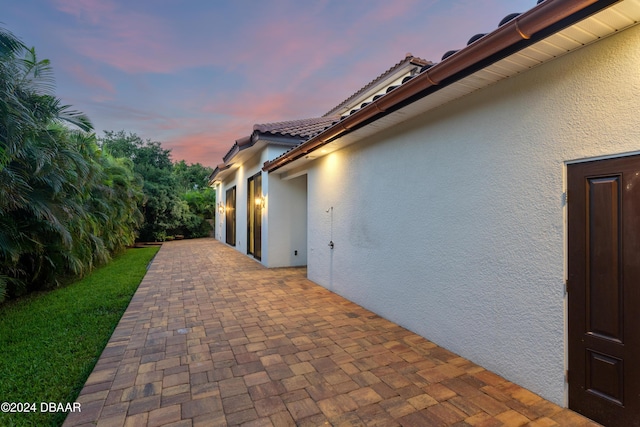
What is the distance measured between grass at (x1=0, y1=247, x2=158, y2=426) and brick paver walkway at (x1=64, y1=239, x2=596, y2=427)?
0.83ft

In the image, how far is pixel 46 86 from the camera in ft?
18.6

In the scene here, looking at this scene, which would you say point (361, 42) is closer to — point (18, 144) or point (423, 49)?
point (423, 49)

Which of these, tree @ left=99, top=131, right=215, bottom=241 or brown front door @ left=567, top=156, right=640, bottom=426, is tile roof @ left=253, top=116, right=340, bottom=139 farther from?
tree @ left=99, top=131, right=215, bottom=241

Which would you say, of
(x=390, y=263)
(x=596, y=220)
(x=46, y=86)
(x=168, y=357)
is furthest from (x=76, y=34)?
(x=596, y=220)

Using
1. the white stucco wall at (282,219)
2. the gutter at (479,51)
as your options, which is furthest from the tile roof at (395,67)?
the gutter at (479,51)

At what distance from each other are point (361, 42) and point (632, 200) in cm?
1141

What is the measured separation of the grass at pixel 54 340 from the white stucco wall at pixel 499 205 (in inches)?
177

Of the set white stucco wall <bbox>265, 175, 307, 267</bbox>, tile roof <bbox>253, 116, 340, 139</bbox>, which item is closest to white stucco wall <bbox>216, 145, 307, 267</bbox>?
white stucco wall <bbox>265, 175, 307, 267</bbox>

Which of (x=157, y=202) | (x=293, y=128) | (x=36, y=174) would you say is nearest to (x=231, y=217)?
(x=157, y=202)

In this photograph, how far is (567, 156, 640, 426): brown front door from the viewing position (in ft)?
8.00

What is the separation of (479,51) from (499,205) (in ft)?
5.45

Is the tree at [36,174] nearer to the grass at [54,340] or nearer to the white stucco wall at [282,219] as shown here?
the grass at [54,340]

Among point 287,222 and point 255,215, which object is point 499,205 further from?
point 255,215

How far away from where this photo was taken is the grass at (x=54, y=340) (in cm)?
322
